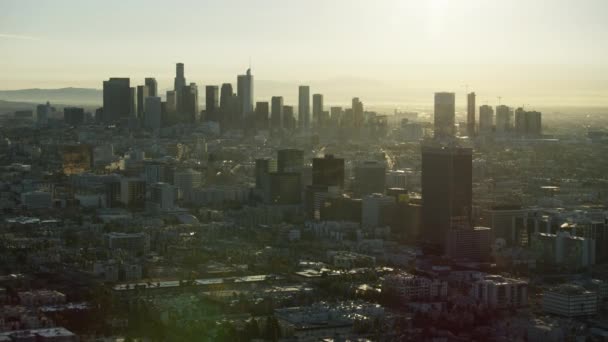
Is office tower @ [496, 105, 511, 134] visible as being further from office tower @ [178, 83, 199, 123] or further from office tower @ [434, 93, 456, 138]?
office tower @ [178, 83, 199, 123]

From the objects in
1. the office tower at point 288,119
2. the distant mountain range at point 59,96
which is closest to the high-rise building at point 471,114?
the office tower at point 288,119

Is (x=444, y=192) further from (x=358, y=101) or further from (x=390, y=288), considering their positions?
(x=358, y=101)

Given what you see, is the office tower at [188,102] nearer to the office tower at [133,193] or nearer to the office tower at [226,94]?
the office tower at [226,94]

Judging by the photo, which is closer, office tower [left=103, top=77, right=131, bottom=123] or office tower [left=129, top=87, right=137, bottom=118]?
office tower [left=103, top=77, right=131, bottom=123]

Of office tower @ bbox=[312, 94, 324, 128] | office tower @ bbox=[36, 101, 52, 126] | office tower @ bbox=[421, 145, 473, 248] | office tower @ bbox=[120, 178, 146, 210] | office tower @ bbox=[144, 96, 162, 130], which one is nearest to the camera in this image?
office tower @ bbox=[421, 145, 473, 248]

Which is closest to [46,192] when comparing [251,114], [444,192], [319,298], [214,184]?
[214,184]

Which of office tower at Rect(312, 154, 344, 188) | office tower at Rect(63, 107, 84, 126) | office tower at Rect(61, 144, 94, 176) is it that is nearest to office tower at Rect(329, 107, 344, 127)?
office tower at Rect(63, 107, 84, 126)

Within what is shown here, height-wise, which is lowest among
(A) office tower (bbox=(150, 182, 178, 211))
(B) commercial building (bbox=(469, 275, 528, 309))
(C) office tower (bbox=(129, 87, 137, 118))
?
(B) commercial building (bbox=(469, 275, 528, 309))

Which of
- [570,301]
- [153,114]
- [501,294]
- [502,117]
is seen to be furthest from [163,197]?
[502,117]
